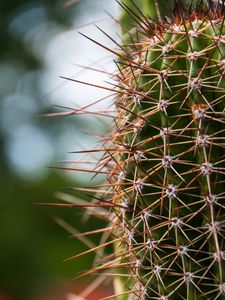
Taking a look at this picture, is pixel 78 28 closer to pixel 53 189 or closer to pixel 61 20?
pixel 53 189

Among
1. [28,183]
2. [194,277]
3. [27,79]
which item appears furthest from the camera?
[27,79]

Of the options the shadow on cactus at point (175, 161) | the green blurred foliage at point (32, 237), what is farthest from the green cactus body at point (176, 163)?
the green blurred foliage at point (32, 237)

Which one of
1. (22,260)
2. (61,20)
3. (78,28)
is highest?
(61,20)

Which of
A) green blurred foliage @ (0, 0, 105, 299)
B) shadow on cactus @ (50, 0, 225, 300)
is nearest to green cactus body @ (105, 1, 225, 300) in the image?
shadow on cactus @ (50, 0, 225, 300)

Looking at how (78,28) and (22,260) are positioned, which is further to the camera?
(22,260)

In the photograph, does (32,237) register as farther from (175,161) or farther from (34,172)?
(175,161)

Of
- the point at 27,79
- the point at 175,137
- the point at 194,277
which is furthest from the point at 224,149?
the point at 27,79

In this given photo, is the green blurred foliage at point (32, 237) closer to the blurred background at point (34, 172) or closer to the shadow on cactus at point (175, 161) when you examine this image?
the blurred background at point (34, 172)

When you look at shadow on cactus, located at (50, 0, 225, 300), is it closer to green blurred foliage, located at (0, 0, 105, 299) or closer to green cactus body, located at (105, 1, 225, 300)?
green cactus body, located at (105, 1, 225, 300)
